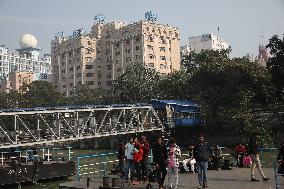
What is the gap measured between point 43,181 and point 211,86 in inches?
1277

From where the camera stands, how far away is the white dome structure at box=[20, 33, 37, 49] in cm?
18650

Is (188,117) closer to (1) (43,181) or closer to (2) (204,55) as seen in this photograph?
(2) (204,55)

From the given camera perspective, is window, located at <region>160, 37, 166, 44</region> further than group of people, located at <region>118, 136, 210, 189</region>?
Yes

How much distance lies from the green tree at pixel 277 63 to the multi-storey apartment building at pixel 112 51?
156 feet

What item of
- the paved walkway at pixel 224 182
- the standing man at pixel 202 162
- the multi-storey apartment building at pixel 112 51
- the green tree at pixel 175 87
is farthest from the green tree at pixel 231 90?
the multi-storey apartment building at pixel 112 51

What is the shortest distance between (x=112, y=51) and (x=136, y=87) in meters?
45.7

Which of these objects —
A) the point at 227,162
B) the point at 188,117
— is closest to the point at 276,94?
the point at 188,117

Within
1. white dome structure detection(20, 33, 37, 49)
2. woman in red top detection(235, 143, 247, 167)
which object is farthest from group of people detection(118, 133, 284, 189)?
white dome structure detection(20, 33, 37, 49)

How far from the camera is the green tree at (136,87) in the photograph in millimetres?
65500

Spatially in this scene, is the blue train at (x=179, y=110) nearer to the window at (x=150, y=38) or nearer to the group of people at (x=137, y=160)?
the group of people at (x=137, y=160)

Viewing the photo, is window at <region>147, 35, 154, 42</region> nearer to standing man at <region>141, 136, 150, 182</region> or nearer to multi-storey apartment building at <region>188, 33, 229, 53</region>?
multi-storey apartment building at <region>188, 33, 229, 53</region>

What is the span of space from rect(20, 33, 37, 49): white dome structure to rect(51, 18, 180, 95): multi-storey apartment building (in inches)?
2506

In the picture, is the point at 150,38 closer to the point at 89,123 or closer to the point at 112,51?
the point at 112,51

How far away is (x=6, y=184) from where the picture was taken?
20219 millimetres
